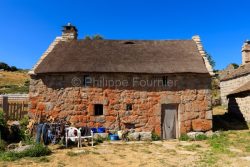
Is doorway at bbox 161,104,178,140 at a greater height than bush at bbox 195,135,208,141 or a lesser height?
greater

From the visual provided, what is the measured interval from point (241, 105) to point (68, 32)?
13463 mm

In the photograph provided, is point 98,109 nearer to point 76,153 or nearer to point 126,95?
point 126,95

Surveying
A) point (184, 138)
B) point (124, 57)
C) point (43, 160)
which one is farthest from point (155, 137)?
point (43, 160)

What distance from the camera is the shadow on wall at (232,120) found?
58.1ft

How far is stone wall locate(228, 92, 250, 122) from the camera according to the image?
18828 millimetres

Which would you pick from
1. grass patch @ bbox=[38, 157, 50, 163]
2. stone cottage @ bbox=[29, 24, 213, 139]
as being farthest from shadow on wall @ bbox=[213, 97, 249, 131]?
grass patch @ bbox=[38, 157, 50, 163]

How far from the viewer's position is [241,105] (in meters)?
19.9

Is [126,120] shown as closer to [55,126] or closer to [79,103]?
[79,103]

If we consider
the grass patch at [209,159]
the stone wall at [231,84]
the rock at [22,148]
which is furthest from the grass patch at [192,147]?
the stone wall at [231,84]

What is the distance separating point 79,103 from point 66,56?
3188 mm

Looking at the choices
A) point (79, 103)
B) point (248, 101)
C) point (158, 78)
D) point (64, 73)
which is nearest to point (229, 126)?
point (248, 101)

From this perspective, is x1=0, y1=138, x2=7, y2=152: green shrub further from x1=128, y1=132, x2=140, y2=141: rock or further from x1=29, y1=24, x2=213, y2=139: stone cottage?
x1=128, y1=132, x2=140, y2=141: rock

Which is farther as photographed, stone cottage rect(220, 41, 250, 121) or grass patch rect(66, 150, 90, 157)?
stone cottage rect(220, 41, 250, 121)
